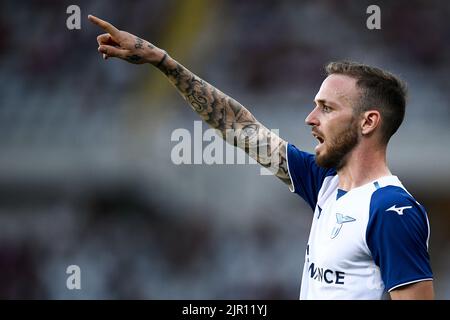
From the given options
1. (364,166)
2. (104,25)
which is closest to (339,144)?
(364,166)

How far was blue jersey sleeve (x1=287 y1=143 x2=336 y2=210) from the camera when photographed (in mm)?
3586

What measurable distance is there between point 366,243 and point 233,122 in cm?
107

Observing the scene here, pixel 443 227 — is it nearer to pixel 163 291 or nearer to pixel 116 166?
pixel 163 291

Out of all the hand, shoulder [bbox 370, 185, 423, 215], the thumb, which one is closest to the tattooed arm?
the hand

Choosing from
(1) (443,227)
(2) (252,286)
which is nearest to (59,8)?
(2) (252,286)

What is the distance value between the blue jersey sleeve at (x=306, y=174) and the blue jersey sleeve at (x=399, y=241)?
1.97 feet

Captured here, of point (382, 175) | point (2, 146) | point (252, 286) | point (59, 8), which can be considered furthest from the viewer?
point (59, 8)

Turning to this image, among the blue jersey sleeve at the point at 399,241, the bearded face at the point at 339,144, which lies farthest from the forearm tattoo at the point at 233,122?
the blue jersey sleeve at the point at 399,241

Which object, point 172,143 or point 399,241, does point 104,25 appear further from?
point 172,143

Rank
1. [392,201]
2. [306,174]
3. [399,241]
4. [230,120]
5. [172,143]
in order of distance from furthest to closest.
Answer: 1. [172,143]
2. [230,120]
3. [306,174]
4. [392,201]
5. [399,241]

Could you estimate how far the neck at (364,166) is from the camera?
10.7 ft

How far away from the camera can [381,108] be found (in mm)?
3293

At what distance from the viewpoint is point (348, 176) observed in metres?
3.32

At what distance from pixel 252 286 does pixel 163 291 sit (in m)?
0.90
